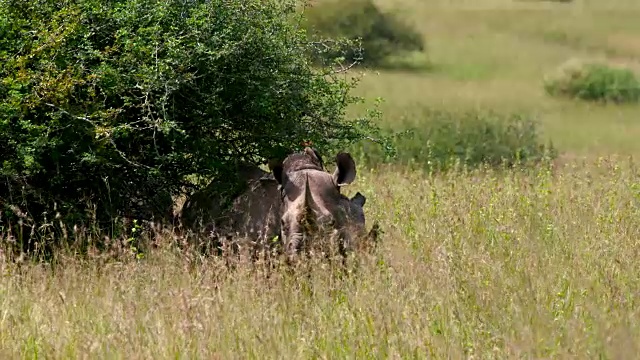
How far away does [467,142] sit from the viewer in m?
18.2

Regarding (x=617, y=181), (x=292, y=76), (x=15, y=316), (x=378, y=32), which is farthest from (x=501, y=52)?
(x=15, y=316)

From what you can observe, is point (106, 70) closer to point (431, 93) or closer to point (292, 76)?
point (292, 76)

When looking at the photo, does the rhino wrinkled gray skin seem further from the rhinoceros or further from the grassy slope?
the grassy slope

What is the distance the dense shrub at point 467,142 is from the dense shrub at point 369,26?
18.0 m

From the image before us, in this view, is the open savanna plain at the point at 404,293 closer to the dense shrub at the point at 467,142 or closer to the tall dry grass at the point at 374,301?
the tall dry grass at the point at 374,301

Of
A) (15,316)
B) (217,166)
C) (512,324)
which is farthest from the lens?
(217,166)

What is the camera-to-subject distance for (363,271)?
731cm

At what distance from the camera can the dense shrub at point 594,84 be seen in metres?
29.2

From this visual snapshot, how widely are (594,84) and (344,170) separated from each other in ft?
73.4

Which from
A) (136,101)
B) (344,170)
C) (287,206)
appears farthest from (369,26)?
(287,206)

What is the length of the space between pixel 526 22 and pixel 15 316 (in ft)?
124

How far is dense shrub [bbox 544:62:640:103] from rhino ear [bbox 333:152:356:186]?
21426 mm

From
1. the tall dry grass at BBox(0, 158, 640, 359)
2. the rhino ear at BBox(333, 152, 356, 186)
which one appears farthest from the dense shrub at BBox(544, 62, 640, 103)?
the rhino ear at BBox(333, 152, 356, 186)

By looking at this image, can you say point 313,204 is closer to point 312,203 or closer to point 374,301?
point 312,203
